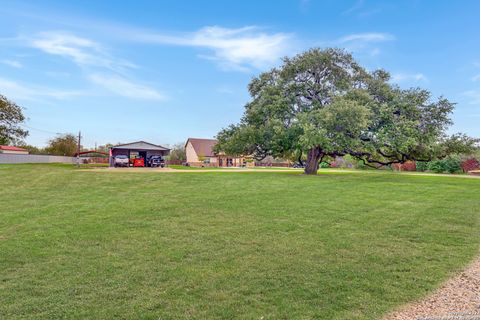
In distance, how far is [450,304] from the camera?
3.55 metres

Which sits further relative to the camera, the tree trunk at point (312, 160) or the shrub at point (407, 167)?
the shrub at point (407, 167)

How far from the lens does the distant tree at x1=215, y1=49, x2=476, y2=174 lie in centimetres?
1759

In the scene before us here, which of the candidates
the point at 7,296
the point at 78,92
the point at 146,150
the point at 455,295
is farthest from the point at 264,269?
the point at 146,150

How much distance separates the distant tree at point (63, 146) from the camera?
161ft

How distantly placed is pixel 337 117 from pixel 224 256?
47.5 ft

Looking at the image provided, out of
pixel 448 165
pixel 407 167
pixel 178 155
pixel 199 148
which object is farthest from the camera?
pixel 178 155

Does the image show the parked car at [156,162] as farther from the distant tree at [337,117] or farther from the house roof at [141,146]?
the distant tree at [337,117]

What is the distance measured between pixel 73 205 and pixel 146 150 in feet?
76.0

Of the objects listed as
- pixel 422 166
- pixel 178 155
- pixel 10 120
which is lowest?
pixel 422 166

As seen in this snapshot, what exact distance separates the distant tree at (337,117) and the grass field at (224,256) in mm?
8361

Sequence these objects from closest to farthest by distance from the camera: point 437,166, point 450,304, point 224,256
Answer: point 450,304, point 224,256, point 437,166

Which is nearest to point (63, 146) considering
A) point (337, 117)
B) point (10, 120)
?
point (10, 120)

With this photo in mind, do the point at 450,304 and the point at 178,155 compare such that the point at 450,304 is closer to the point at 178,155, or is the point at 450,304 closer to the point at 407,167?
the point at 407,167

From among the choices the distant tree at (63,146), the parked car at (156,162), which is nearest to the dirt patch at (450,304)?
the parked car at (156,162)
